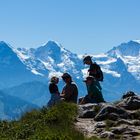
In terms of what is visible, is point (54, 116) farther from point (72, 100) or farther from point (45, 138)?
point (72, 100)

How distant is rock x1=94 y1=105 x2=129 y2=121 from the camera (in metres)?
17.6

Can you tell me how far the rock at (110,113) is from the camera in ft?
57.7

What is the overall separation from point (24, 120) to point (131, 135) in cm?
469

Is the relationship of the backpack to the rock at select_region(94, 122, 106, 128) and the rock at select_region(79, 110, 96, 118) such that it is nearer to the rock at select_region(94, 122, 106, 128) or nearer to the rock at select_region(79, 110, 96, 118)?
the rock at select_region(79, 110, 96, 118)

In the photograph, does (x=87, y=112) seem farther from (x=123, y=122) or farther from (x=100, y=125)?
(x=123, y=122)

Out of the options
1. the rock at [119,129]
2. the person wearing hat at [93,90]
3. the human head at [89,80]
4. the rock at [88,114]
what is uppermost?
the human head at [89,80]

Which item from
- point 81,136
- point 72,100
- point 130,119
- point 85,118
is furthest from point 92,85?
point 81,136

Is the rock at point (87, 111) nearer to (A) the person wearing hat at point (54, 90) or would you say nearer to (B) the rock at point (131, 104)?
(B) the rock at point (131, 104)

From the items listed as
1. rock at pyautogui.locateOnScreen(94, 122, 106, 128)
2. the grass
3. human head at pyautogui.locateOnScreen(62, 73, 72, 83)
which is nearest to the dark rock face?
the grass

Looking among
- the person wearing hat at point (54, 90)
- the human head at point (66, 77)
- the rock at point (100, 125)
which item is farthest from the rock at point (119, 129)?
the person wearing hat at point (54, 90)

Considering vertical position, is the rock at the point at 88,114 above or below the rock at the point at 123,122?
above

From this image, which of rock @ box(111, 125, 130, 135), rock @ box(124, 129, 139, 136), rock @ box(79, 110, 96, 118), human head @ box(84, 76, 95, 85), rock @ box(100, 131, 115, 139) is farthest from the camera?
human head @ box(84, 76, 95, 85)

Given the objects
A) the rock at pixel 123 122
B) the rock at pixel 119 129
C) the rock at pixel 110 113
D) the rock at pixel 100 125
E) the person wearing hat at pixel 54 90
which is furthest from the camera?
the person wearing hat at pixel 54 90

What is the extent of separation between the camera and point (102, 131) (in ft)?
52.5
